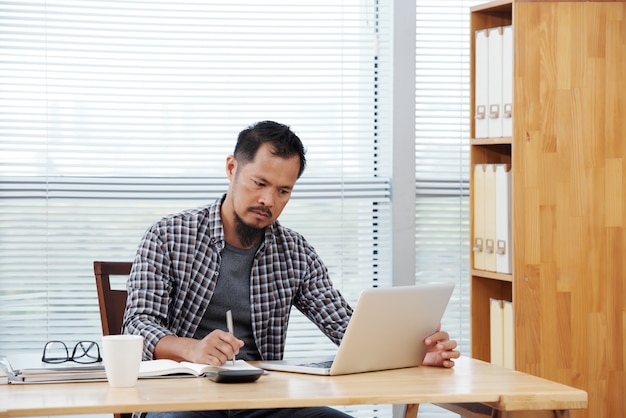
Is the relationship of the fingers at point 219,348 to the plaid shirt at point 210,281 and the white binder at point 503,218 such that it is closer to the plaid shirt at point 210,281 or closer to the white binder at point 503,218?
the plaid shirt at point 210,281

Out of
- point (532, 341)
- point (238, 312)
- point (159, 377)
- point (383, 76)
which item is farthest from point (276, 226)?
point (383, 76)

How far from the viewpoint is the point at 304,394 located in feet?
5.64

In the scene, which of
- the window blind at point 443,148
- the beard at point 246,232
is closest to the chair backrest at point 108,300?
the beard at point 246,232

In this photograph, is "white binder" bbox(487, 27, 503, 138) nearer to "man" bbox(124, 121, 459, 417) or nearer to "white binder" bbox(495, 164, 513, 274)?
"white binder" bbox(495, 164, 513, 274)

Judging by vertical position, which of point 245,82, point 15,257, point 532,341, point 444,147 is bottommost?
point 532,341

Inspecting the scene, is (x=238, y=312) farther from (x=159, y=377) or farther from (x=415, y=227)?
(x=415, y=227)

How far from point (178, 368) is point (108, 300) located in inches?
28.4

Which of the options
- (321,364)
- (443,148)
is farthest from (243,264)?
(443,148)

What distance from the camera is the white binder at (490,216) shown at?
3.12m

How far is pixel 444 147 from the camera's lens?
3717 millimetres

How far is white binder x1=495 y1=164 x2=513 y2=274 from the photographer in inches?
120

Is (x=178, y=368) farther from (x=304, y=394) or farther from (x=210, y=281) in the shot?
(x=210, y=281)

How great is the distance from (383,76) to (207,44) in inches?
28.7

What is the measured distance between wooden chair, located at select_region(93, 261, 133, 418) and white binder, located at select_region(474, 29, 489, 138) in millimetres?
1389
